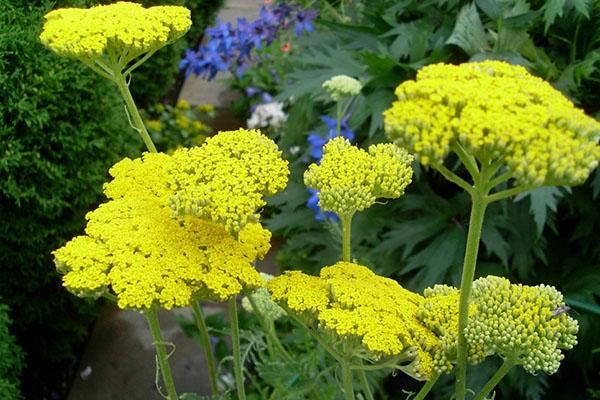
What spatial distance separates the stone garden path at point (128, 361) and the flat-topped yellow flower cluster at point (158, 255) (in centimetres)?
214

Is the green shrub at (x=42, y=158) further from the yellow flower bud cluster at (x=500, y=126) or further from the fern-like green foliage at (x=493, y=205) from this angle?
the yellow flower bud cluster at (x=500, y=126)

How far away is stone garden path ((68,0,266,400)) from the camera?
321 cm

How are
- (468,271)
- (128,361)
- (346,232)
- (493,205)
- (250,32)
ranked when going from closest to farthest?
1. (468,271)
2. (346,232)
3. (493,205)
4. (128,361)
5. (250,32)

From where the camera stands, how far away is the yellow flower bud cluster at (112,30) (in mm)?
1072

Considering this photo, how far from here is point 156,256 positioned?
1012mm

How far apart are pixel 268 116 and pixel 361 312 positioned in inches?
136

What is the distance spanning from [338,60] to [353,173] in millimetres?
1886

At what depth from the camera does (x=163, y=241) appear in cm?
104

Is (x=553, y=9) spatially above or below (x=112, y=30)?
below

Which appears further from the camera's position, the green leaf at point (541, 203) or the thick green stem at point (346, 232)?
the green leaf at point (541, 203)

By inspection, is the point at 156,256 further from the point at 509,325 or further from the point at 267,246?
the point at 509,325

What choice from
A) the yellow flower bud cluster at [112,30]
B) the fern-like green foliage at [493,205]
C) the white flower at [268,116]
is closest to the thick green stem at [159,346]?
the yellow flower bud cluster at [112,30]

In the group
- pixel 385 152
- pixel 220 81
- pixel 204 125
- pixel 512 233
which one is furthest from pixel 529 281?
pixel 220 81

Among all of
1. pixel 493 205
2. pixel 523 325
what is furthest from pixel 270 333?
pixel 493 205
